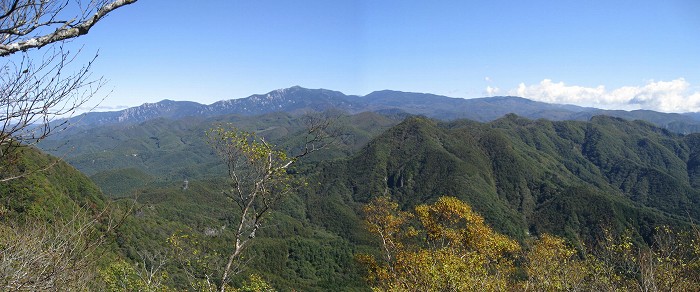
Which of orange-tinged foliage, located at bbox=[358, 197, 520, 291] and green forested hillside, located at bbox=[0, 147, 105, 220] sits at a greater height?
orange-tinged foliage, located at bbox=[358, 197, 520, 291]

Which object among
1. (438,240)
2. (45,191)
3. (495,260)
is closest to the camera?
(495,260)

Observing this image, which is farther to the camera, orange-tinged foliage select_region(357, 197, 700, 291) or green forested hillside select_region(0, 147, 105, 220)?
green forested hillside select_region(0, 147, 105, 220)

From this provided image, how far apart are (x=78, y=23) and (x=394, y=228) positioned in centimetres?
1737

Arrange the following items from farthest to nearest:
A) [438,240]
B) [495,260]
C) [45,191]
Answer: [45,191] < [438,240] < [495,260]

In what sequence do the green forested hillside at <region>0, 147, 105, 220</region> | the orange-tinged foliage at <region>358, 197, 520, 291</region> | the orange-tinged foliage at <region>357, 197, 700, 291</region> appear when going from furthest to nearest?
the green forested hillside at <region>0, 147, 105, 220</region> → the orange-tinged foliage at <region>358, 197, 520, 291</region> → the orange-tinged foliage at <region>357, 197, 700, 291</region>

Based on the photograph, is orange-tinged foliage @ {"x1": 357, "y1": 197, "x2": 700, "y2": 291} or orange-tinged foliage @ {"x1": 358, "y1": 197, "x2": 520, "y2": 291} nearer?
orange-tinged foliage @ {"x1": 357, "y1": 197, "x2": 700, "y2": 291}

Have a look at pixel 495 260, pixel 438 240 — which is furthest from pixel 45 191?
pixel 495 260

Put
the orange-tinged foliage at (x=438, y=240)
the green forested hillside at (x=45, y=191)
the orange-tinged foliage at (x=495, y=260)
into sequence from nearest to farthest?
the orange-tinged foliage at (x=495, y=260)
the orange-tinged foliage at (x=438, y=240)
the green forested hillside at (x=45, y=191)

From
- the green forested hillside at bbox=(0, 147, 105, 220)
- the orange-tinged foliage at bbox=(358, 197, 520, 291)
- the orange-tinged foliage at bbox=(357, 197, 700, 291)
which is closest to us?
the orange-tinged foliage at bbox=(357, 197, 700, 291)

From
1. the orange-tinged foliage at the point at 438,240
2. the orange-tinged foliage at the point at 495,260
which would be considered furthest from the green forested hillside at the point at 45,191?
the orange-tinged foliage at the point at 495,260

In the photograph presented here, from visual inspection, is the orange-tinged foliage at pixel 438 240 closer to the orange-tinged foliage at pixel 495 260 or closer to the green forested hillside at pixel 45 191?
the orange-tinged foliage at pixel 495 260

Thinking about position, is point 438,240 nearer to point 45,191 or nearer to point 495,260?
point 495,260

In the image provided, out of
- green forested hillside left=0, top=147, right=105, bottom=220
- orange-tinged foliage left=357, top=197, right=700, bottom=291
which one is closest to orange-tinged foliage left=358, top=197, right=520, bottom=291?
orange-tinged foliage left=357, top=197, right=700, bottom=291

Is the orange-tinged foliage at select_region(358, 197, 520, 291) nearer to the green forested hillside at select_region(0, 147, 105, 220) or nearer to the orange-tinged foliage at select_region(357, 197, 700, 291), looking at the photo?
the orange-tinged foliage at select_region(357, 197, 700, 291)
